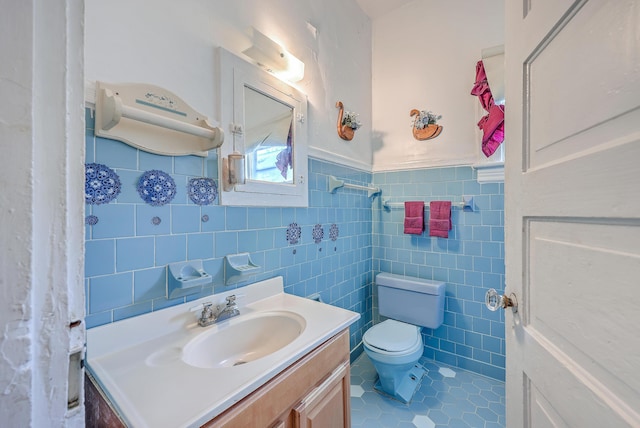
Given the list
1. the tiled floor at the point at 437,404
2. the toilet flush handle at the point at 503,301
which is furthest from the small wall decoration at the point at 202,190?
the tiled floor at the point at 437,404

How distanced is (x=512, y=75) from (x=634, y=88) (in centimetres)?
43

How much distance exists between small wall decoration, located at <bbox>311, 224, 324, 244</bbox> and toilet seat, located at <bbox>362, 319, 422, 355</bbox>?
0.71 metres

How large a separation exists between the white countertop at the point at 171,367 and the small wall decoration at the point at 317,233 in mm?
579

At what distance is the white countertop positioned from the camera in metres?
0.62

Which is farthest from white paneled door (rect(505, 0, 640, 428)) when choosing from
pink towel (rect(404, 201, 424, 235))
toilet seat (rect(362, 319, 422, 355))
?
pink towel (rect(404, 201, 424, 235))

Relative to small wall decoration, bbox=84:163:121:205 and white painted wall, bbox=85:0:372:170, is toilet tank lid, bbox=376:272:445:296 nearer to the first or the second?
white painted wall, bbox=85:0:372:170

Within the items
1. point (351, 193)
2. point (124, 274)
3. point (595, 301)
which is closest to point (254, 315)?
point (124, 274)

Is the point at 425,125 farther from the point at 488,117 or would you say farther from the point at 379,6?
the point at 379,6

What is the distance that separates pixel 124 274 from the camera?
2.97 feet

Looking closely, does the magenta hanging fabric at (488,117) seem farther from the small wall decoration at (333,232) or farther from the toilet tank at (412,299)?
the small wall decoration at (333,232)

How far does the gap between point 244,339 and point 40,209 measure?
3.32ft

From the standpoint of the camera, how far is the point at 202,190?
1114 millimetres

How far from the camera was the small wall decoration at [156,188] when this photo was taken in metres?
0.95

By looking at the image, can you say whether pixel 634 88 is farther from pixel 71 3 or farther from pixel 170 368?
pixel 170 368
